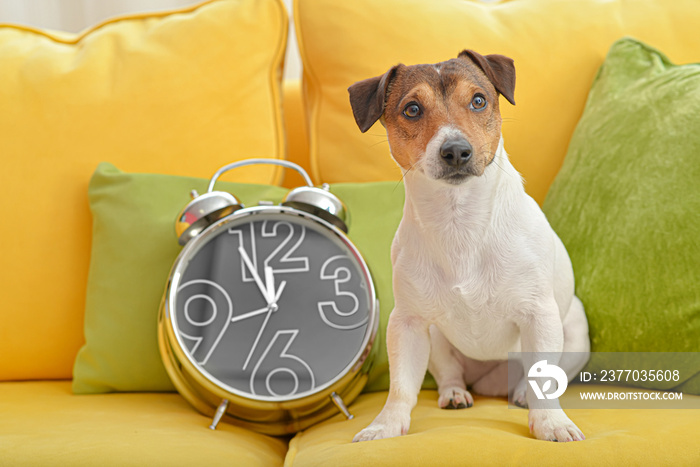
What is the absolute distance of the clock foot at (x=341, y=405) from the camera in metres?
1.14

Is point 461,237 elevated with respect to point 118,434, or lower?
elevated

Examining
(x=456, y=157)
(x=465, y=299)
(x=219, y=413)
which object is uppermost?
(x=456, y=157)

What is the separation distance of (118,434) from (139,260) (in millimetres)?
443

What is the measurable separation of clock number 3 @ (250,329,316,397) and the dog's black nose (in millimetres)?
559

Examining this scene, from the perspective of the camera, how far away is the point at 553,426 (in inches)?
34.8

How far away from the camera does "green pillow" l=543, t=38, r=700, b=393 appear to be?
1.06 metres

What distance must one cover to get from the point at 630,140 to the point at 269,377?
0.84 m

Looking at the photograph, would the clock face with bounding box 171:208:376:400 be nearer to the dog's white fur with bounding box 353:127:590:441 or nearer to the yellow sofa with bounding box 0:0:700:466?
the yellow sofa with bounding box 0:0:700:466

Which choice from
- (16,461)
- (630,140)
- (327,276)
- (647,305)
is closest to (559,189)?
(630,140)

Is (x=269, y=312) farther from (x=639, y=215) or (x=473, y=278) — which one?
(x=639, y=215)

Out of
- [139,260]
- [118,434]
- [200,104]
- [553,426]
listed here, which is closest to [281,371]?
[118,434]

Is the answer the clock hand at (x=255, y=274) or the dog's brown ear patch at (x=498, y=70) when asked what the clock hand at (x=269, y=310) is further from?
the dog's brown ear patch at (x=498, y=70)

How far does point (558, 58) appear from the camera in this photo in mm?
1438

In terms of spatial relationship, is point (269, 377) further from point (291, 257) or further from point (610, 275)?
point (610, 275)
